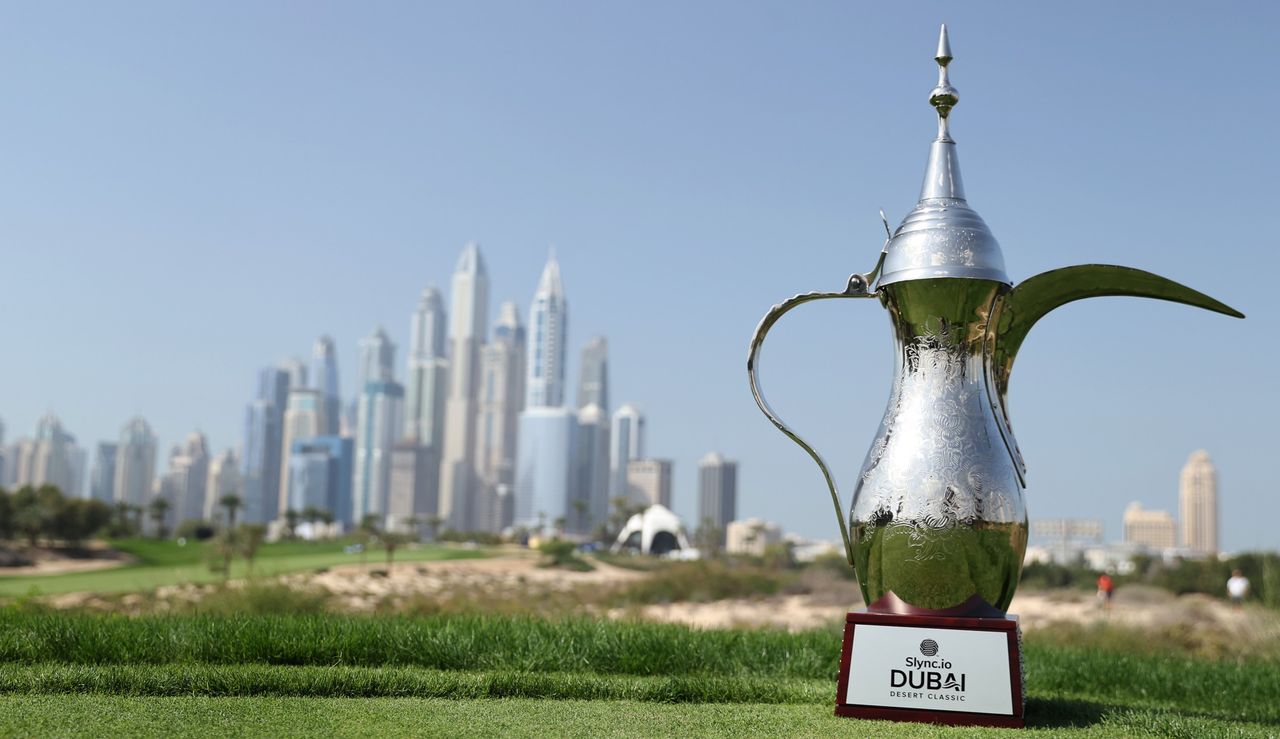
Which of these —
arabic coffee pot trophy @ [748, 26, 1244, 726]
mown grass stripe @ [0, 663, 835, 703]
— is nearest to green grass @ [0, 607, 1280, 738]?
mown grass stripe @ [0, 663, 835, 703]

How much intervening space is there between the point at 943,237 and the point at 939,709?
183 centimetres

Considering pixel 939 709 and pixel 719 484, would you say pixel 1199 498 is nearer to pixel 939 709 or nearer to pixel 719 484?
pixel 719 484

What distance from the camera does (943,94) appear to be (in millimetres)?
4781

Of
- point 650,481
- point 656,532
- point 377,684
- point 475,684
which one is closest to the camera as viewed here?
point 377,684

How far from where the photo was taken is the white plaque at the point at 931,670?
13.1 ft

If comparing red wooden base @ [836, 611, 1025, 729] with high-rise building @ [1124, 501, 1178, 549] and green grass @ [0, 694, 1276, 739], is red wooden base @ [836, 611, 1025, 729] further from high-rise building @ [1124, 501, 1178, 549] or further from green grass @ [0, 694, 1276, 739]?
high-rise building @ [1124, 501, 1178, 549]

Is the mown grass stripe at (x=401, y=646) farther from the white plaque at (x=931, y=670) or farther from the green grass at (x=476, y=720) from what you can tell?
the white plaque at (x=931, y=670)

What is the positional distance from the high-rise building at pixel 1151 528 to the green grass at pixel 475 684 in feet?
531

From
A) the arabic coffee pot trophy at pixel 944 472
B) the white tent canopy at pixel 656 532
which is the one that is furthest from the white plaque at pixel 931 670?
the white tent canopy at pixel 656 532

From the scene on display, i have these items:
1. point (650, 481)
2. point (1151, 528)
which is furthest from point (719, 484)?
point (1151, 528)

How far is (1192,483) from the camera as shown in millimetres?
153375

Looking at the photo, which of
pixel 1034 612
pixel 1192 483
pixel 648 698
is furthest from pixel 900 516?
pixel 1192 483

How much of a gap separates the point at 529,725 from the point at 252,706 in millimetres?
956

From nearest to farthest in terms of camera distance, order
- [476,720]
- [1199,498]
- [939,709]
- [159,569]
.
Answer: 1. [476,720]
2. [939,709]
3. [159,569]
4. [1199,498]
